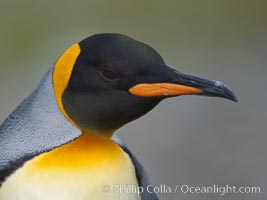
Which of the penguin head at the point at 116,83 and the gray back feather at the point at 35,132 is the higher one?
the penguin head at the point at 116,83

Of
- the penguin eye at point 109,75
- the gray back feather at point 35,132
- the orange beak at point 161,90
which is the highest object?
the penguin eye at point 109,75

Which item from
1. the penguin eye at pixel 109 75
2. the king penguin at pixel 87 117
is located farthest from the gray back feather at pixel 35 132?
the penguin eye at pixel 109 75

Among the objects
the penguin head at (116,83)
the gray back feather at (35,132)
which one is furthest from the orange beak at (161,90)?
the gray back feather at (35,132)

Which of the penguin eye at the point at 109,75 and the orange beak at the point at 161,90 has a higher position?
the penguin eye at the point at 109,75

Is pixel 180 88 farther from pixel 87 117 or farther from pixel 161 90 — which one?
pixel 87 117

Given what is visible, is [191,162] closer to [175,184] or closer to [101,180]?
[175,184]

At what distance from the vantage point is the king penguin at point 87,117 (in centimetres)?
131

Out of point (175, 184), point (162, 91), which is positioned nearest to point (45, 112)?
point (162, 91)

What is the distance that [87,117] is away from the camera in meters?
1.35

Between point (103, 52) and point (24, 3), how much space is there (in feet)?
8.29

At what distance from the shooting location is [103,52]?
1.31 m

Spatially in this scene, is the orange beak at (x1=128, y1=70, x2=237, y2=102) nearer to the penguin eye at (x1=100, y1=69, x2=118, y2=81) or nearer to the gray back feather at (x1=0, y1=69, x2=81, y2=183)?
the penguin eye at (x1=100, y1=69, x2=118, y2=81)

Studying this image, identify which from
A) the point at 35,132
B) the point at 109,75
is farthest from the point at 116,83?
the point at 35,132

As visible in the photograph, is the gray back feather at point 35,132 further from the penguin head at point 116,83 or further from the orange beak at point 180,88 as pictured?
the orange beak at point 180,88
